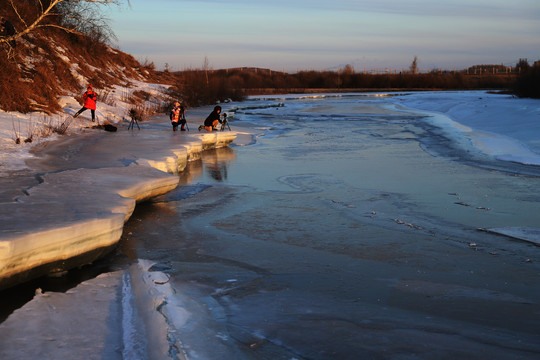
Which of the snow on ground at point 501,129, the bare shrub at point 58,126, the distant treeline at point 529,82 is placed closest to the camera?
the snow on ground at point 501,129

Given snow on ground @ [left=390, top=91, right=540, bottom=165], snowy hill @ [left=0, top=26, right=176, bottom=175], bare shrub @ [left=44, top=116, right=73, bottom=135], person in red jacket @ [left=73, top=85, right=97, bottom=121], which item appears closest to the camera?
snowy hill @ [left=0, top=26, right=176, bottom=175]

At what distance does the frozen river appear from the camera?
436 centimetres

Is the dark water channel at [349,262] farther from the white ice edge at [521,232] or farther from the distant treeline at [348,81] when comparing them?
the distant treeline at [348,81]

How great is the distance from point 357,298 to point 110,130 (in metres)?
13.5

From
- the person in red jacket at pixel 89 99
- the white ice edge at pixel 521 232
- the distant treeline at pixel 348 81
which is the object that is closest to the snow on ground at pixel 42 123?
the person in red jacket at pixel 89 99

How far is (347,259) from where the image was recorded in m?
6.27

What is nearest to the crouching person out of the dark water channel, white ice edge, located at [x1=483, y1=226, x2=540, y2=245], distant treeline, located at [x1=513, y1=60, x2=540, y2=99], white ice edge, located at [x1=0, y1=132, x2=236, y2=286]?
the dark water channel

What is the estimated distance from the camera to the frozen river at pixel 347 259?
4.36 m

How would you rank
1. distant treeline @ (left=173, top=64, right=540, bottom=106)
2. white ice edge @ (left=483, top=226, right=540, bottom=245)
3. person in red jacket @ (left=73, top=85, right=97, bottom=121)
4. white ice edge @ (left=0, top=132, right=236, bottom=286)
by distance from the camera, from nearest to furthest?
white ice edge @ (left=0, top=132, right=236, bottom=286)
white ice edge @ (left=483, top=226, right=540, bottom=245)
person in red jacket @ (left=73, top=85, right=97, bottom=121)
distant treeline @ (left=173, top=64, right=540, bottom=106)

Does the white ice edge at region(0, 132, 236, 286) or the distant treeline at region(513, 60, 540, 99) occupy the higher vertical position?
the distant treeline at region(513, 60, 540, 99)

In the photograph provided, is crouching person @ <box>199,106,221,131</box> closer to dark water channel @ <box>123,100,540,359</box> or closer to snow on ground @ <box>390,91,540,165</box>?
dark water channel @ <box>123,100,540,359</box>

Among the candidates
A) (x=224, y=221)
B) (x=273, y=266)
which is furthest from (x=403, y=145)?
(x=273, y=266)

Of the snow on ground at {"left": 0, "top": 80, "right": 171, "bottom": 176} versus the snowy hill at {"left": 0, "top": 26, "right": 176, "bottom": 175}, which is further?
the snowy hill at {"left": 0, "top": 26, "right": 176, "bottom": 175}

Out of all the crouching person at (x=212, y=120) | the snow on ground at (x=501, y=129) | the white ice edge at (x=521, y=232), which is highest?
the crouching person at (x=212, y=120)
